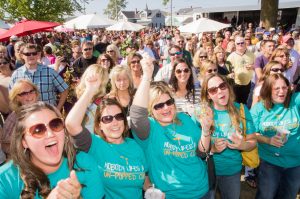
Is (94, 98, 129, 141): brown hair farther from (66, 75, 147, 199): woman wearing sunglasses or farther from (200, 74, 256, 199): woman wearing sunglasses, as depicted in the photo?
(200, 74, 256, 199): woman wearing sunglasses

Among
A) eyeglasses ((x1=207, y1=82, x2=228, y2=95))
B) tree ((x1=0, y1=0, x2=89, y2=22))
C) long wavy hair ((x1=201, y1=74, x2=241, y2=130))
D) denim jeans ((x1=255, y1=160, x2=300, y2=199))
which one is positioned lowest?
denim jeans ((x1=255, y1=160, x2=300, y2=199))

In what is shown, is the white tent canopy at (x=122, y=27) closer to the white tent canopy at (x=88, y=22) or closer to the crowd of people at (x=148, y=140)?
the white tent canopy at (x=88, y=22)

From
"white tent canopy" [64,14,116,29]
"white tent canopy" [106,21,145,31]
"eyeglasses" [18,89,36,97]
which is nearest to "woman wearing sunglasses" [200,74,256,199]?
"eyeglasses" [18,89,36,97]

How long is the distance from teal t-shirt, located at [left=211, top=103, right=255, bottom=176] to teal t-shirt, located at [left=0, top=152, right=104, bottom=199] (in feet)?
4.75

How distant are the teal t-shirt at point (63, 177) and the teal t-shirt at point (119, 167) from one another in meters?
0.28

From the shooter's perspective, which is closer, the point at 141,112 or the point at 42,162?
the point at 42,162

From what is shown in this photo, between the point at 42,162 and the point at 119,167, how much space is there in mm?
655

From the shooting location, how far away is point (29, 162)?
190cm

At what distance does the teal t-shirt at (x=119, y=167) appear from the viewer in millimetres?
2350

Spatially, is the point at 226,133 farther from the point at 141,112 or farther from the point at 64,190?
the point at 64,190

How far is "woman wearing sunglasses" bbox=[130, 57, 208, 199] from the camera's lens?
2.52 meters

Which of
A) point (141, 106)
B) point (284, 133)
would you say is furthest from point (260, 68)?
point (141, 106)

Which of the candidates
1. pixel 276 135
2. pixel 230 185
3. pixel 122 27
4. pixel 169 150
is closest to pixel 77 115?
pixel 169 150

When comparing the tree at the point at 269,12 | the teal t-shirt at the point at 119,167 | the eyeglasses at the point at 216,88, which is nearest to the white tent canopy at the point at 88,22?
the tree at the point at 269,12
